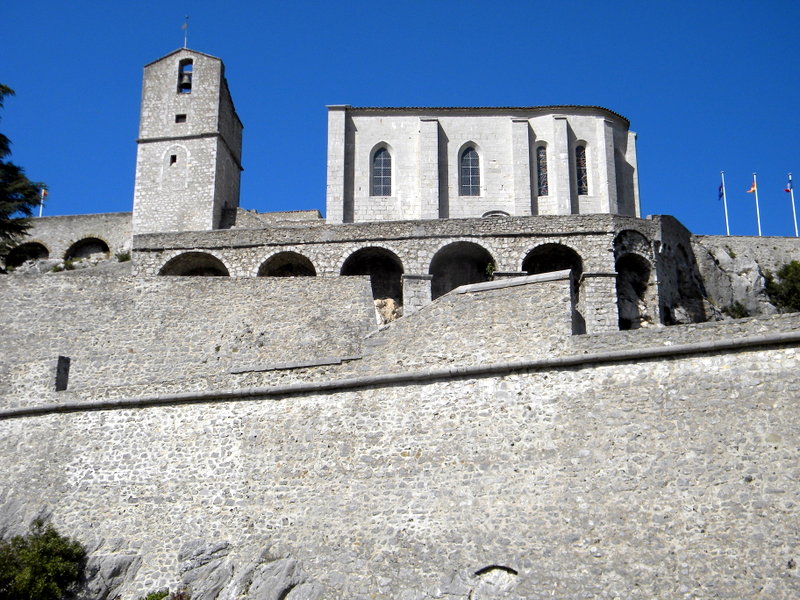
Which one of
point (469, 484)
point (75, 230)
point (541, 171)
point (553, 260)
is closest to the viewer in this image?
point (469, 484)

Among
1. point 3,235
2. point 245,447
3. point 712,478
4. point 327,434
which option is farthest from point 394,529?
point 3,235

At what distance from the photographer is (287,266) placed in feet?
92.1

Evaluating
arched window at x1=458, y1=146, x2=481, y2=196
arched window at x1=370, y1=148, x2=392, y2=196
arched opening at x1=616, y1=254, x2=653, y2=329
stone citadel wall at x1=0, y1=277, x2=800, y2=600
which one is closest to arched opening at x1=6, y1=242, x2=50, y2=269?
arched window at x1=370, y1=148, x2=392, y2=196

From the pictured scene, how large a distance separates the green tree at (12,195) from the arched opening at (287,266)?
324 inches

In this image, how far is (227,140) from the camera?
117ft

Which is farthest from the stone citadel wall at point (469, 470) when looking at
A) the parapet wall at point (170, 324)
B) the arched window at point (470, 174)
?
the arched window at point (470, 174)

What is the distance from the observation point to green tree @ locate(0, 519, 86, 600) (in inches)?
665

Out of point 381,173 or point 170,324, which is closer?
point 170,324

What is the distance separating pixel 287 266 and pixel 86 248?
14.8 metres

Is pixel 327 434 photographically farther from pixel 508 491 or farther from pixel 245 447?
pixel 508 491

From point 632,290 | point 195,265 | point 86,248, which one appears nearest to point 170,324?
point 195,265

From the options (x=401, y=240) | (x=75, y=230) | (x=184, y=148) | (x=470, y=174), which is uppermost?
(x=184, y=148)

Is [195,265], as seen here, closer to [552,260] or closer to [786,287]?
[552,260]

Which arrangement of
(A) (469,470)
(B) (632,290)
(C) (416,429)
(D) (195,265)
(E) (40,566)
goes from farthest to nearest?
(D) (195,265) → (B) (632,290) → (C) (416,429) → (E) (40,566) → (A) (469,470)
